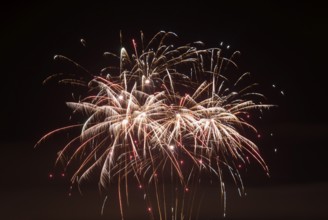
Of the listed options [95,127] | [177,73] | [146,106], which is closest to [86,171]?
[95,127]

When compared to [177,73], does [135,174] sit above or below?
below

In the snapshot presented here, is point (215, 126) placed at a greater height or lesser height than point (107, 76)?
lesser

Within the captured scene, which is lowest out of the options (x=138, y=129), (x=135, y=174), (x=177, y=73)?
(x=135, y=174)

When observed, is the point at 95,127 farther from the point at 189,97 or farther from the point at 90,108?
the point at 189,97

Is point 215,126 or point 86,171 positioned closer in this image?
point 86,171

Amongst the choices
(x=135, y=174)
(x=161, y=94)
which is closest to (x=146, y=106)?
(x=161, y=94)

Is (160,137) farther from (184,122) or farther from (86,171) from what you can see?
(86,171)

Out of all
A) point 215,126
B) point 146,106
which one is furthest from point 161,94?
point 215,126

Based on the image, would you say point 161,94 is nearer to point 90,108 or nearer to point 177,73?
point 177,73
